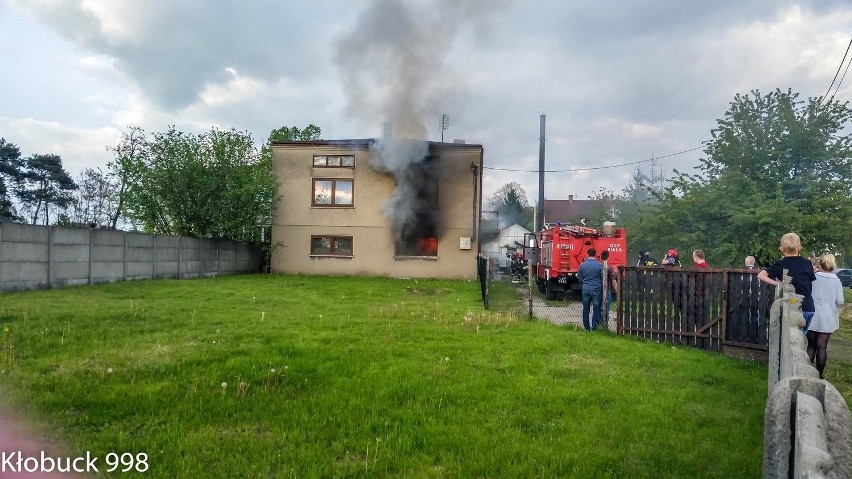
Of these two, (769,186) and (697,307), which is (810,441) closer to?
(697,307)

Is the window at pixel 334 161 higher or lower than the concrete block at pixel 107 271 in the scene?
higher

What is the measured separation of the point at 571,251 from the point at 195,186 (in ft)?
50.5

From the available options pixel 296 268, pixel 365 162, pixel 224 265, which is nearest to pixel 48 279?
pixel 224 265

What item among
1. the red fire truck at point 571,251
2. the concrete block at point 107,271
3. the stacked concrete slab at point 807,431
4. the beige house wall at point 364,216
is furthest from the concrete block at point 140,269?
the stacked concrete slab at point 807,431

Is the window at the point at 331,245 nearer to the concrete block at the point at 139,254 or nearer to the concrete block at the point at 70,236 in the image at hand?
the concrete block at the point at 139,254

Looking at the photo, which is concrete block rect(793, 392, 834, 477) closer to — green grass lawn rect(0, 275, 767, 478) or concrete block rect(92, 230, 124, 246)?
green grass lawn rect(0, 275, 767, 478)

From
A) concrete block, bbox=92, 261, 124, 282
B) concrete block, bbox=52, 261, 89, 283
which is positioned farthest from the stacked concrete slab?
concrete block, bbox=92, 261, 124, 282

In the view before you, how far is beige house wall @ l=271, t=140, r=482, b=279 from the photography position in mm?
23156

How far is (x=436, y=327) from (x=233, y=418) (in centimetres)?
517

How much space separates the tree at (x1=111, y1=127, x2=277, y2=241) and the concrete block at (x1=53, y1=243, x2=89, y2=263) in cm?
618

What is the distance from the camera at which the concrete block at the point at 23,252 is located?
43.1 ft

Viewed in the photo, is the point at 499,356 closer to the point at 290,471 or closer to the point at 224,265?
the point at 290,471

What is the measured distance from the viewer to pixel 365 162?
23.8 m

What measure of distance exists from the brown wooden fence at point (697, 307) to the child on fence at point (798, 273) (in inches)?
59.2
